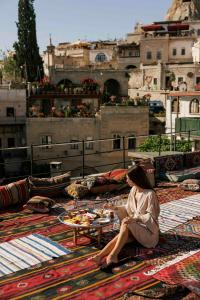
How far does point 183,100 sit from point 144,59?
32144 millimetres

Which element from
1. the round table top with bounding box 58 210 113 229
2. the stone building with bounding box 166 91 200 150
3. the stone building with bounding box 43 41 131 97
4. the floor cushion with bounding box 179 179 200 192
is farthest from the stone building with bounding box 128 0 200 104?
the round table top with bounding box 58 210 113 229

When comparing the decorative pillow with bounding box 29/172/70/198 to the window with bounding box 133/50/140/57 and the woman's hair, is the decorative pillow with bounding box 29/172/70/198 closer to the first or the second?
the woman's hair

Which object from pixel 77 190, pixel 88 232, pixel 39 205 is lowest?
pixel 88 232

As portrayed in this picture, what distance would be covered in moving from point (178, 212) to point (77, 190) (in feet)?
7.19

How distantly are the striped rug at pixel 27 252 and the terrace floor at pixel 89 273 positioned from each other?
0.13 m

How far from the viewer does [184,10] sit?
80.5 meters

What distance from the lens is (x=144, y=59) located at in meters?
59.2

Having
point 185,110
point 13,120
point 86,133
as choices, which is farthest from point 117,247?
point 13,120

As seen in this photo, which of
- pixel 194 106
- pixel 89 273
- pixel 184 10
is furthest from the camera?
pixel 184 10

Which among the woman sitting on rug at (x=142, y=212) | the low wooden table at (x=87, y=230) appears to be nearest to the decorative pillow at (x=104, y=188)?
the low wooden table at (x=87, y=230)

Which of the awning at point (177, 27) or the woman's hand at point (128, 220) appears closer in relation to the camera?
the woman's hand at point (128, 220)

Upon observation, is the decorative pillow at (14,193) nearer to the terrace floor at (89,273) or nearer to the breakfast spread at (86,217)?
the terrace floor at (89,273)

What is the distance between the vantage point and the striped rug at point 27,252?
552 cm

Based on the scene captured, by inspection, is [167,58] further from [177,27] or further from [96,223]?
[96,223]
